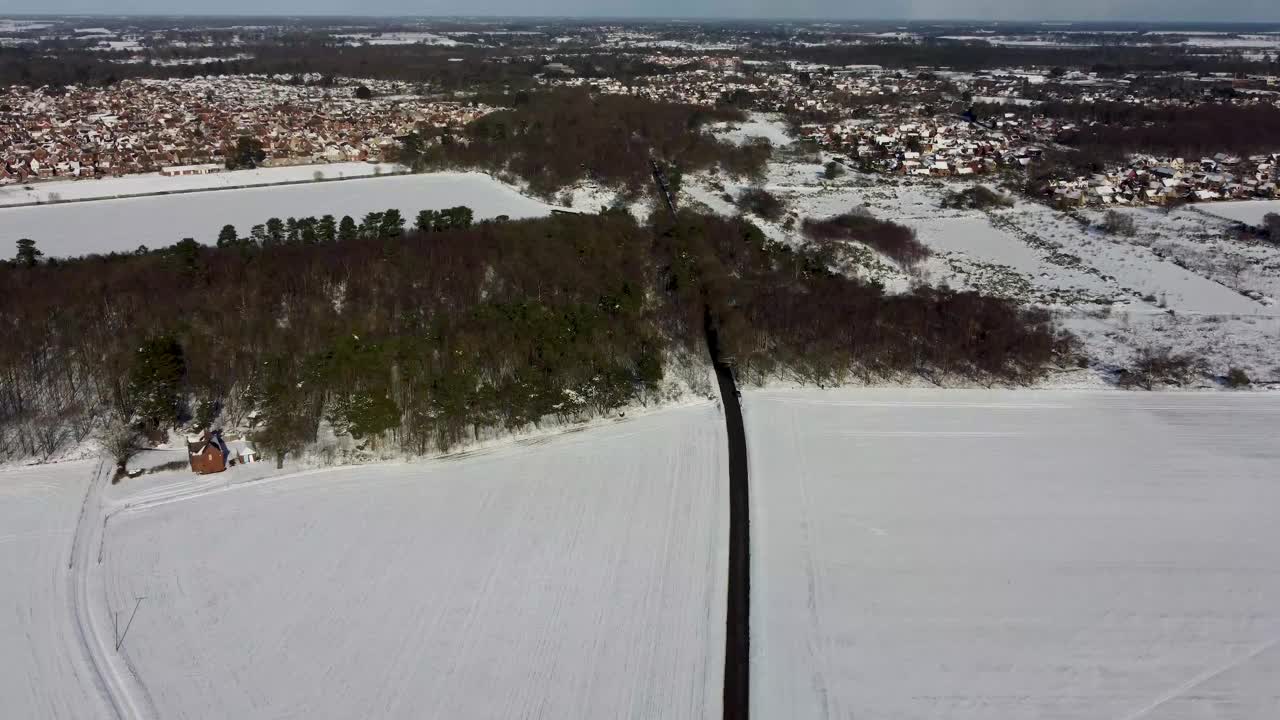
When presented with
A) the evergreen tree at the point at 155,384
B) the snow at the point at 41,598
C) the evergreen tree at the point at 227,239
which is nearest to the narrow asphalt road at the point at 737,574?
the snow at the point at 41,598

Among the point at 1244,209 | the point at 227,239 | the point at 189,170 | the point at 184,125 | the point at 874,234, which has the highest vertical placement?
the point at 184,125

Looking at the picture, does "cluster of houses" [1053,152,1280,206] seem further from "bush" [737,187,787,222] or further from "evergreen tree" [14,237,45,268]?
"evergreen tree" [14,237,45,268]

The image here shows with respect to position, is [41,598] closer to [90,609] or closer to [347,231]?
[90,609]

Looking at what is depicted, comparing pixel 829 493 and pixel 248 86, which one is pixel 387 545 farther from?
pixel 248 86

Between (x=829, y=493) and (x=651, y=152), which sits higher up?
(x=651, y=152)

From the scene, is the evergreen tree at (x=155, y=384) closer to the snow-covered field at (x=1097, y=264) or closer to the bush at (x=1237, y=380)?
the snow-covered field at (x=1097, y=264)

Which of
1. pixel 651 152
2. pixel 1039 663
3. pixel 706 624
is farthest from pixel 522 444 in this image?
pixel 651 152

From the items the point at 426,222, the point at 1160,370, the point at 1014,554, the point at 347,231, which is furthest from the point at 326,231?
the point at 1160,370
